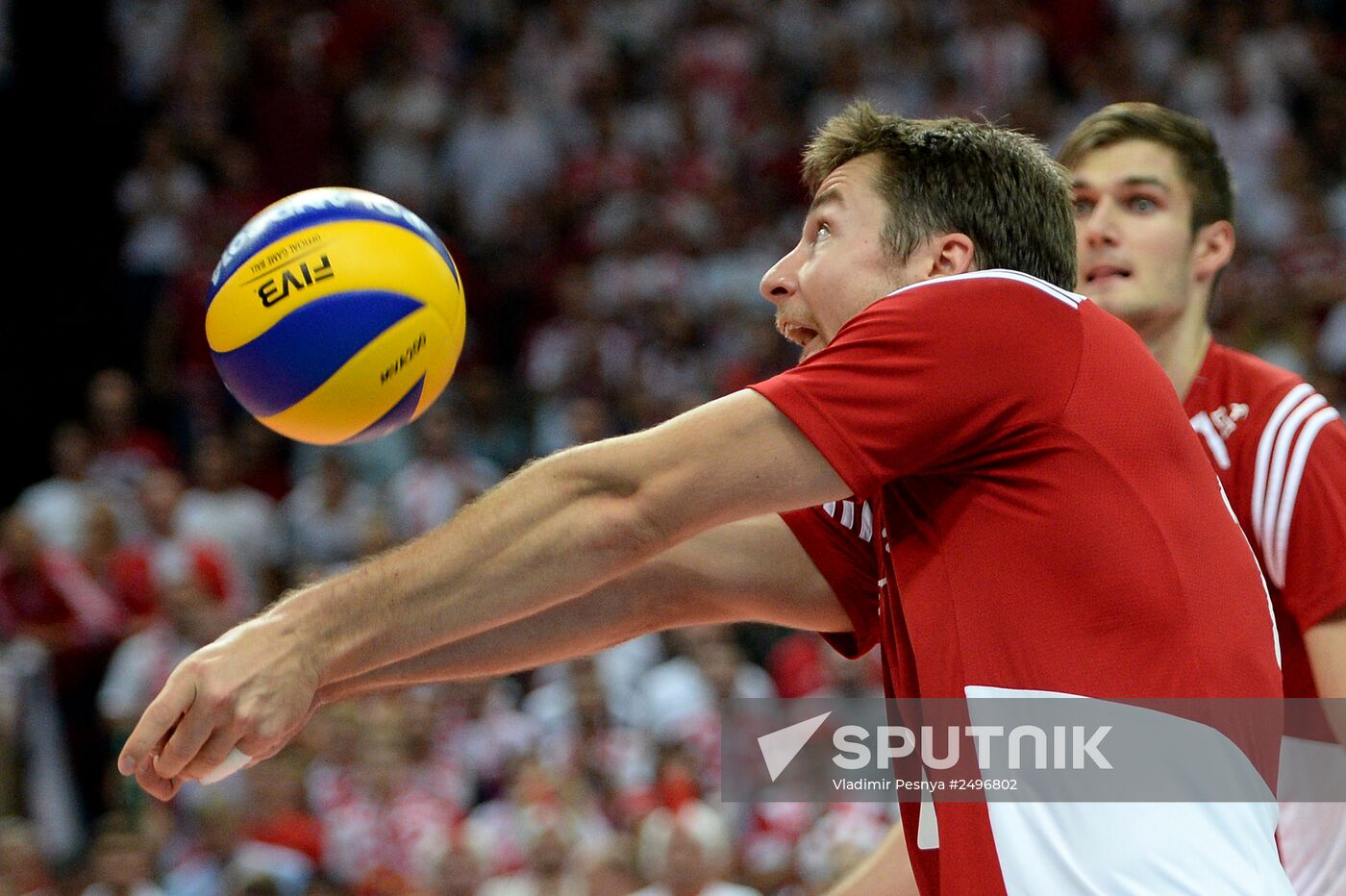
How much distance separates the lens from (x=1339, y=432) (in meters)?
3.86

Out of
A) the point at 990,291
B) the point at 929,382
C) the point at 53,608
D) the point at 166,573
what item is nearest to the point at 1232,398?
the point at 990,291

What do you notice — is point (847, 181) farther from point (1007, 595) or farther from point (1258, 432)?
point (1258, 432)

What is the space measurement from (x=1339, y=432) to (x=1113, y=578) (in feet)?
5.01

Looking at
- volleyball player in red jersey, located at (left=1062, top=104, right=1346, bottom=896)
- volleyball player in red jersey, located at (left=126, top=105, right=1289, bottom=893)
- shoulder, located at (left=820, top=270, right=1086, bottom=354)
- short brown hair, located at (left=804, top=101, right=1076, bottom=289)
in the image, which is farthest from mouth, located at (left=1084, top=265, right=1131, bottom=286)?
shoulder, located at (left=820, top=270, right=1086, bottom=354)

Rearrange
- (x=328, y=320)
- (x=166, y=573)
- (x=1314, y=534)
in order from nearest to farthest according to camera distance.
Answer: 1. (x=328, y=320)
2. (x=1314, y=534)
3. (x=166, y=573)

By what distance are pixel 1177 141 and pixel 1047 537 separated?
2.10 metres

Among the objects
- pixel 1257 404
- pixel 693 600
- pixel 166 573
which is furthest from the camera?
pixel 166 573

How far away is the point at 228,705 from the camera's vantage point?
238 cm

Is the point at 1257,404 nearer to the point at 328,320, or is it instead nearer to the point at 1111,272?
the point at 1111,272

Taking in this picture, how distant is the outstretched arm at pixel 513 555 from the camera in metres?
2.44

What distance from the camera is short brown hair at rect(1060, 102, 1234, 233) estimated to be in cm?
434

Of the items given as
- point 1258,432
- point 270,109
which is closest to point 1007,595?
point 1258,432

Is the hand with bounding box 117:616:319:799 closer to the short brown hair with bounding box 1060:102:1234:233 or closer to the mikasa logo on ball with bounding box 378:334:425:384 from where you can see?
the mikasa logo on ball with bounding box 378:334:425:384

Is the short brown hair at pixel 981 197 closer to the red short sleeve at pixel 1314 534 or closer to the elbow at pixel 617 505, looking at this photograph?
the elbow at pixel 617 505
